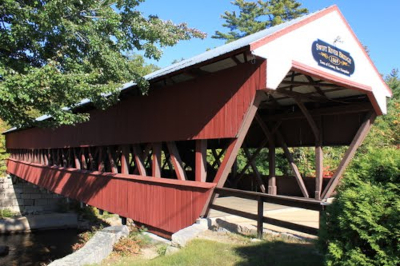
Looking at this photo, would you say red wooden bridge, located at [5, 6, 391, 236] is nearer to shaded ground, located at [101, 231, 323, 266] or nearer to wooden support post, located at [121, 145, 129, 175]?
wooden support post, located at [121, 145, 129, 175]

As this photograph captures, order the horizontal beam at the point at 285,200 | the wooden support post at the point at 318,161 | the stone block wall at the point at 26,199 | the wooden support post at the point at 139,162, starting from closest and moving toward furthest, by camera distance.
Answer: the horizontal beam at the point at 285,200
the wooden support post at the point at 139,162
the wooden support post at the point at 318,161
the stone block wall at the point at 26,199

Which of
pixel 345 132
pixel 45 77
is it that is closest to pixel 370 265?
pixel 45 77

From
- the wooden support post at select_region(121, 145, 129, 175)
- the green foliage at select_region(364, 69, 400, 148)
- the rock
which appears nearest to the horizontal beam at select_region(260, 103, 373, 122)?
the wooden support post at select_region(121, 145, 129, 175)

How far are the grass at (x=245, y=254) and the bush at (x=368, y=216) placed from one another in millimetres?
1368

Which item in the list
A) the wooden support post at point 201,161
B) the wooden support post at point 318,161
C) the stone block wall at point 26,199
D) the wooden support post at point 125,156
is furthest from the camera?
the stone block wall at point 26,199

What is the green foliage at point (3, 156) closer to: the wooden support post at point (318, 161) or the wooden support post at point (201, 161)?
the wooden support post at point (201, 161)

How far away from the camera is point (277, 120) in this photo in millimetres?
11297

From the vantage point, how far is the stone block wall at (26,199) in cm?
2472

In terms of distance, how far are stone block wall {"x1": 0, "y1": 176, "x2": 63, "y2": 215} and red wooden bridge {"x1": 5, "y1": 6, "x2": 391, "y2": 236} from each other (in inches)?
508

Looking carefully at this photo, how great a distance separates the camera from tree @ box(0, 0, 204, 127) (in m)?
6.04

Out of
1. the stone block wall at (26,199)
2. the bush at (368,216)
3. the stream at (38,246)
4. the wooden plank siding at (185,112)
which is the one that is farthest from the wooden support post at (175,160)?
the stone block wall at (26,199)

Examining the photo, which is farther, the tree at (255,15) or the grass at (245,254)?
the tree at (255,15)

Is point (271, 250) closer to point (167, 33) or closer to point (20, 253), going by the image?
point (167, 33)

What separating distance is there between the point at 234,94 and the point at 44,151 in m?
14.9
